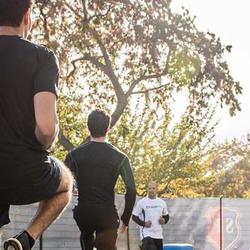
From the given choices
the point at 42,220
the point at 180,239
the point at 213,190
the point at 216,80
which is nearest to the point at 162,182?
the point at 213,190

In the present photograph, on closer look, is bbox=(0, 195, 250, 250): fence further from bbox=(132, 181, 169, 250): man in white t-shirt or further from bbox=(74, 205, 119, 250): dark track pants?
bbox=(74, 205, 119, 250): dark track pants

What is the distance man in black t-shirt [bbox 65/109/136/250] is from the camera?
19.7 ft

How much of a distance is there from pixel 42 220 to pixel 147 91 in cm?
1982

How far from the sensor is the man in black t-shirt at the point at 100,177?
6.00m

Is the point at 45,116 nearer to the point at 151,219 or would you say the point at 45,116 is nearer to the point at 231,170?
the point at 151,219

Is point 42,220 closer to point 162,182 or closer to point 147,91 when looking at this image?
point 147,91

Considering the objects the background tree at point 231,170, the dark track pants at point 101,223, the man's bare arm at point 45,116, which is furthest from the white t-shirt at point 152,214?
the background tree at point 231,170

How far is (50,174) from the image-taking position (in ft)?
10.7

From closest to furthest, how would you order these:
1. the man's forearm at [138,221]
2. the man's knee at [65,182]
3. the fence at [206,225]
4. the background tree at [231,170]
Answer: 1. the man's knee at [65,182]
2. the man's forearm at [138,221]
3. the fence at [206,225]
4. the background tree at [231,170]

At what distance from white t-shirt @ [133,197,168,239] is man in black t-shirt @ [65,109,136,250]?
7.02m

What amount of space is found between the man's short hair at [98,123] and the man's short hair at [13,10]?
107 inches

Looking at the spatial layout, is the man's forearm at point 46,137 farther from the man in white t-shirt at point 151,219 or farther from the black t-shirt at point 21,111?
the man in white t-shirt at point 151,219

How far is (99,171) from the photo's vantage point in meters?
6.01

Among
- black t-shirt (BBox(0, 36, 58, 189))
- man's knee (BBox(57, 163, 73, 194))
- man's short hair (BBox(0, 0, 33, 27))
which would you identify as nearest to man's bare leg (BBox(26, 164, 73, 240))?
man's knee (BBox(57, 163, 73, 194))
